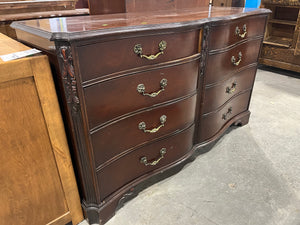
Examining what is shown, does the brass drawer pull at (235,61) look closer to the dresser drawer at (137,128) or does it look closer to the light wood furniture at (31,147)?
Result: the dresser drawer at (137,128)

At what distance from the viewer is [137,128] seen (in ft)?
3.78

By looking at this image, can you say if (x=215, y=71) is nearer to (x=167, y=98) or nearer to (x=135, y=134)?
(x=167, y=98)

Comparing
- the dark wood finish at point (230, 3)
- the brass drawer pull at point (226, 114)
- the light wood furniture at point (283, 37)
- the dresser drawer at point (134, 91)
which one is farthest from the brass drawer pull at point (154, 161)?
the dark wood finish at point (230, 3)

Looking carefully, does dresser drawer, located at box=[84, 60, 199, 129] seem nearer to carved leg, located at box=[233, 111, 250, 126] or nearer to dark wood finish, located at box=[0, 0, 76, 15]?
carved leg, located at box=[233, 111, 250, 126]

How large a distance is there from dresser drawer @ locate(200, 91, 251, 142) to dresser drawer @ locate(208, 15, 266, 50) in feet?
1.47

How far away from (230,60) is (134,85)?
76 centimetres

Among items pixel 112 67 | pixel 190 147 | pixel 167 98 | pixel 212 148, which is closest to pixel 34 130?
pixel 112 67

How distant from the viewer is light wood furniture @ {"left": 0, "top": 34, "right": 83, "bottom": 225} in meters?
0.86

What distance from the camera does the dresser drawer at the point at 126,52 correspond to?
87 centimetres

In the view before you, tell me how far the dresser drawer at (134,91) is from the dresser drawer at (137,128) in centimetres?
5

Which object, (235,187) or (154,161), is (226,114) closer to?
(235,187)

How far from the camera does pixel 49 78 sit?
0.92 meters

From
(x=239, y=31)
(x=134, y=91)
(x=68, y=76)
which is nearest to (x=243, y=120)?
(x=239, y=31)

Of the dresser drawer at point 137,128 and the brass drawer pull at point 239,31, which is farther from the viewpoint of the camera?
the brass drawer pull at point 239,31
